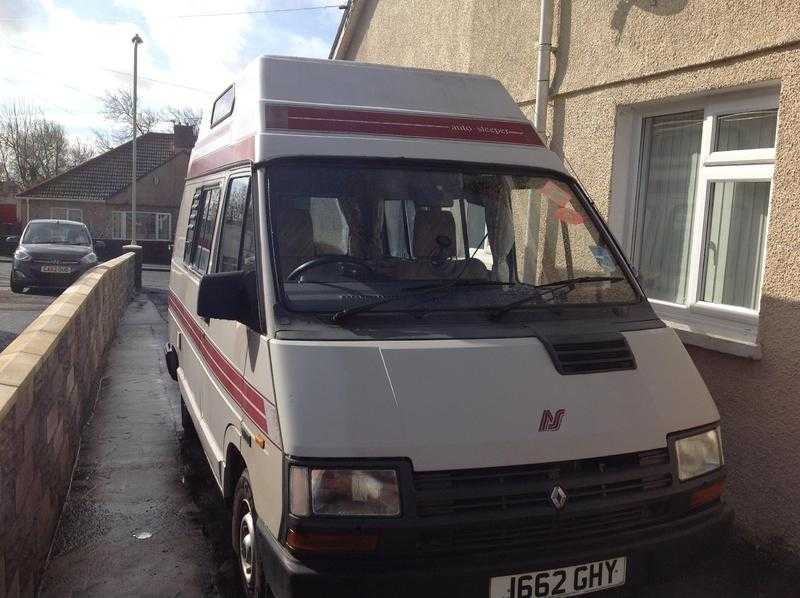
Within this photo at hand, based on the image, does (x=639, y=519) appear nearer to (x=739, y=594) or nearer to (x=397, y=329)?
(x=397, y=329)

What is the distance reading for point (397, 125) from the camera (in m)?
3.85

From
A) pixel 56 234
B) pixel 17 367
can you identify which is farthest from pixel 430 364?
pixel 56 234

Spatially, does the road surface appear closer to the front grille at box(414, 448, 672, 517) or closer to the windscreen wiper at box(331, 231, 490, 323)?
the windscreen wiper at box(331, 231, 490, 323)

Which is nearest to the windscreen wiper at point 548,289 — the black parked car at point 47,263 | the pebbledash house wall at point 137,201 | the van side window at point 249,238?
the van side window at point 249,238

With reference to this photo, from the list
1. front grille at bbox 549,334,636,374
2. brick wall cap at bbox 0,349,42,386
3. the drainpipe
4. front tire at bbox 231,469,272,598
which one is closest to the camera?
front grille at bbox 549,334,636,374

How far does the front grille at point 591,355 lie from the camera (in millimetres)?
3047

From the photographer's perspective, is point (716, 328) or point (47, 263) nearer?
point (716, 328)

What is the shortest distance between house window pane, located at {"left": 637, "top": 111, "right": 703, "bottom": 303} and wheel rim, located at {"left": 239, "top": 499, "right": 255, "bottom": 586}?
357cm

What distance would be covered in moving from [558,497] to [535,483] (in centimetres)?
10

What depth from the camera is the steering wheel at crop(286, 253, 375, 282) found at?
3344 millimetres

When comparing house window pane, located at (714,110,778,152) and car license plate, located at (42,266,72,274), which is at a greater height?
house window pane, located at (714,110,778,152)

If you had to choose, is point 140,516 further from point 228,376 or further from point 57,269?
point 57,269

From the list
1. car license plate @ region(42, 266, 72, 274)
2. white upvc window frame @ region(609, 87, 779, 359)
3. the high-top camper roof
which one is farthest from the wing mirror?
car license plate @ region(42, 266, 72, 274)

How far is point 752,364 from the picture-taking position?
4.49 m
